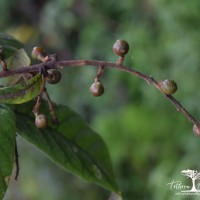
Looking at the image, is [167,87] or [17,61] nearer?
[167,87]

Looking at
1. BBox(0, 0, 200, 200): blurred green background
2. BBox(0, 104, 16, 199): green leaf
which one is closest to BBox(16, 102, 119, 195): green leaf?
BBox(0, 104, 16, 199): green leaf

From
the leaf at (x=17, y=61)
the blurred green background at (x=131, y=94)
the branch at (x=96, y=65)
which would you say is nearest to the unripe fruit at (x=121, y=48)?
the branch at (x=96, y=65)

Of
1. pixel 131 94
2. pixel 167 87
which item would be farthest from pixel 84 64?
pixel 131 94

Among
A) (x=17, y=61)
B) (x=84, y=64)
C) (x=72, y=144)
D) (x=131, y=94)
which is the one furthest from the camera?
(x=131, y=94)

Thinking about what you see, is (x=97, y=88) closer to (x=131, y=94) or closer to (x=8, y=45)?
(x=8, y=45)

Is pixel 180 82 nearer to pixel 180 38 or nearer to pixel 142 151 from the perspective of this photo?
pixel 180 38

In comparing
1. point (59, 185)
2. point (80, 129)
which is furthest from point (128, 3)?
point (80, 129)
